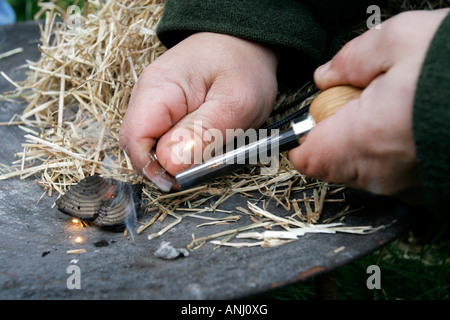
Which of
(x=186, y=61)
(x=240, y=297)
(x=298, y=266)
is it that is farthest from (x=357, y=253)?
(x=186, y=61)

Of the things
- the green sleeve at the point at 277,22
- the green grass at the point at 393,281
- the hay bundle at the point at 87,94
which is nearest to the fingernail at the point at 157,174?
the hay bundle at the point at 87,94

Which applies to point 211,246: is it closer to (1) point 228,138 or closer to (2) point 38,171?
(1) point 228,138

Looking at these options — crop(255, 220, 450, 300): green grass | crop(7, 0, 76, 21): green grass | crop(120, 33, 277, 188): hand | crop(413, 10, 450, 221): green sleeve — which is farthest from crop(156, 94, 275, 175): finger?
crop(7, 0, 76, 21): green grass

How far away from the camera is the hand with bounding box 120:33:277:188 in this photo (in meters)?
0.93

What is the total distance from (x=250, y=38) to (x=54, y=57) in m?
0.69

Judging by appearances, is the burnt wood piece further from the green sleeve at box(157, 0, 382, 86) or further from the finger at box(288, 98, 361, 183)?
the green sleeve at box(157, 0, 382, 86)

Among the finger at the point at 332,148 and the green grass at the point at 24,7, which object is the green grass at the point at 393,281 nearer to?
the finger at the point at 332,148

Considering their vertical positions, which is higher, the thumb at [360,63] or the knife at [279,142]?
the thumb at [360,63]

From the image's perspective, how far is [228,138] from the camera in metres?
1.03

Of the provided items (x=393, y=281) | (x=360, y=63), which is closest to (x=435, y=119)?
(x=360, y=63)

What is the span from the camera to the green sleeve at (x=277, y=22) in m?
1.13

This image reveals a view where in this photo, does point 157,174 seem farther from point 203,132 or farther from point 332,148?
point 332,148

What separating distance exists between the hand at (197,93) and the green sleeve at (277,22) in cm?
4

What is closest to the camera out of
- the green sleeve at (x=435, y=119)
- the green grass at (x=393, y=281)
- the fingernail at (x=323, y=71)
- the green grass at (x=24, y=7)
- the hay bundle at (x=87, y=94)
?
the green sleeve at (x=435, y=119)
